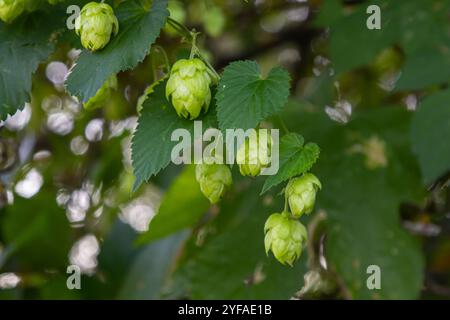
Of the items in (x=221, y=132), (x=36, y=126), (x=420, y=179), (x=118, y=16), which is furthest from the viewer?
(x=36, y=126)

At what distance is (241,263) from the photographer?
1684mm

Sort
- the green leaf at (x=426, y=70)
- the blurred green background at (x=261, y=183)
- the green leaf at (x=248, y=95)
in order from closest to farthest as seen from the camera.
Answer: the green leaf at (x=248, y=95) → the green leaf at (x=426, y=70) → the blurred green background at (x=261, y=183)

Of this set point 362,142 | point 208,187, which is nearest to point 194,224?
point 362,142

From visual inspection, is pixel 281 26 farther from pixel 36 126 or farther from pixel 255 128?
pixel 255 128

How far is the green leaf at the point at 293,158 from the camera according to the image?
36.3 inches

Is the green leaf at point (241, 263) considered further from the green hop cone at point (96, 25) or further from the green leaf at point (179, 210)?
the green hop cone at point (96, 25)

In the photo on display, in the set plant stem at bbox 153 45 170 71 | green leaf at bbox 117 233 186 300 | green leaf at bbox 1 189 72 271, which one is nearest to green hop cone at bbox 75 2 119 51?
plant stem at bbox 153 45 170 71

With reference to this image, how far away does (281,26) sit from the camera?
8.82 ft

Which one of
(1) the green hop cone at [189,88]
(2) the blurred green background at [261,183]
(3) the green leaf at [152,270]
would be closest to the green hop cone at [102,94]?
(2) the blurred green background at [261,183]

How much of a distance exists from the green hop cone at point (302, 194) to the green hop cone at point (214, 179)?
97 millimetres

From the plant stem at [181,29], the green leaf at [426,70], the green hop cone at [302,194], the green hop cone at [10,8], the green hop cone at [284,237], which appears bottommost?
the green hop cone at [284,237]

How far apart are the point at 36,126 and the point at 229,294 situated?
1.26m

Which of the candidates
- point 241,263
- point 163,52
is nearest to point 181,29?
point 163,52

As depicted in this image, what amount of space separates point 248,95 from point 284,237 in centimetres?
19
